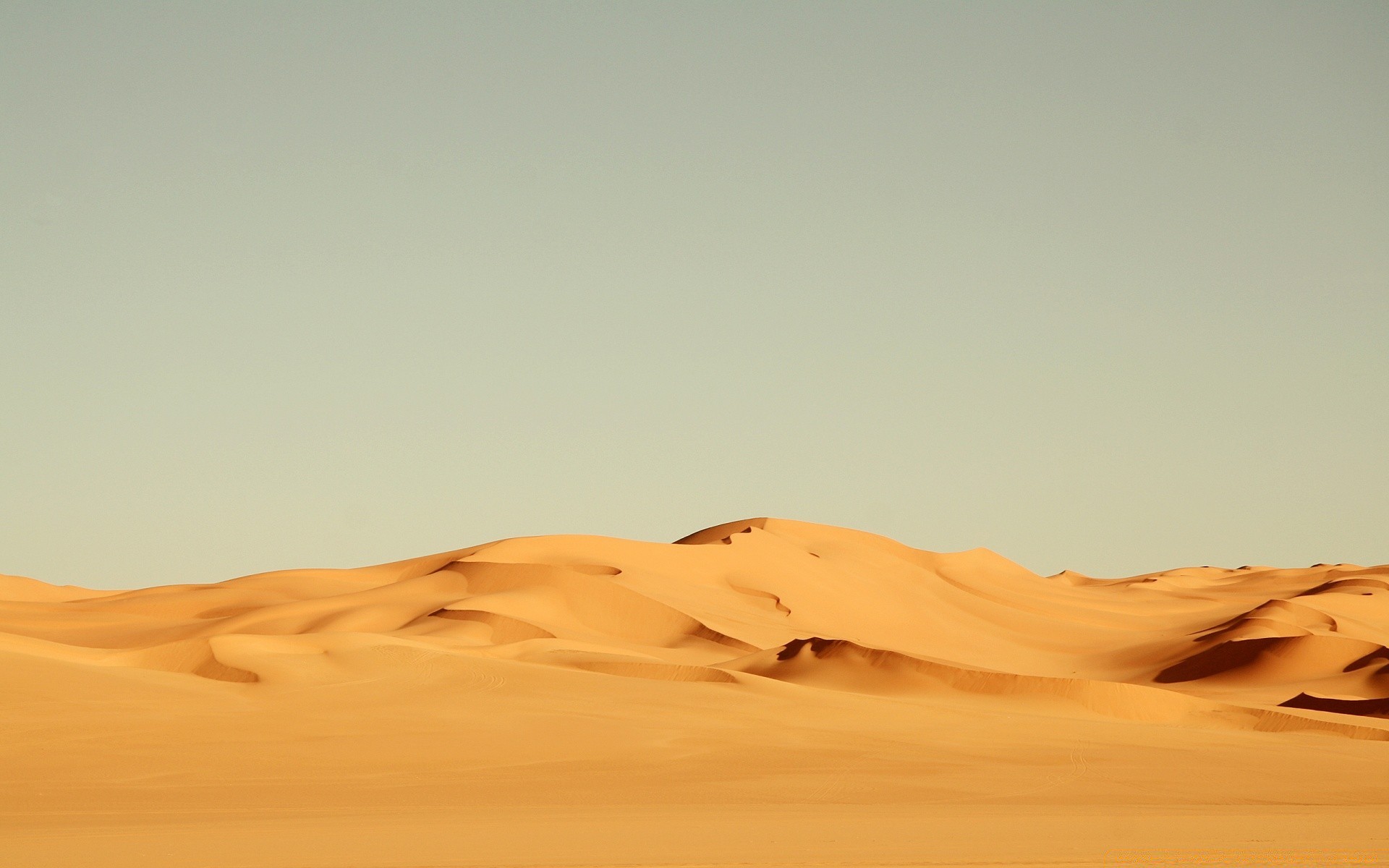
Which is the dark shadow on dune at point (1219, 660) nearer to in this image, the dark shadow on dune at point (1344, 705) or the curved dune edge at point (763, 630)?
the curved dune edge at point (763, 630)

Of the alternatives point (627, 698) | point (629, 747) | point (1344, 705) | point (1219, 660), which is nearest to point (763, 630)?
point (1219, 660)

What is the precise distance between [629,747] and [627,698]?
178 inches

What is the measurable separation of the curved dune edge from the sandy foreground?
161 millimetres

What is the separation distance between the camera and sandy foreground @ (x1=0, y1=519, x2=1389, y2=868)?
1371 cm

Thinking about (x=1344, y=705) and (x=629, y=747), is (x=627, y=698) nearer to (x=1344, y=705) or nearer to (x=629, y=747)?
(x=629, y=747)

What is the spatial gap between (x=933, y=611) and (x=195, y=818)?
4956 centimetres

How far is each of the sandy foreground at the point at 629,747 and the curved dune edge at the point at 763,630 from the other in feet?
0.53

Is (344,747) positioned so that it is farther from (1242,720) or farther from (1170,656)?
(1170,656)

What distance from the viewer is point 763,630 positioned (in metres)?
50.1

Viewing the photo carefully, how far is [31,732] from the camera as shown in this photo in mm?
21375

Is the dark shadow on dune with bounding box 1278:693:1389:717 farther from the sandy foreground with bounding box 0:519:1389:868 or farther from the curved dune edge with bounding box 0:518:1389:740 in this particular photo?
the sandy foreground with bounding box 0:519:1389:868

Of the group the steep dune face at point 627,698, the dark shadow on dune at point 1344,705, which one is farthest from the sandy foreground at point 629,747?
the dark shadow on dune at point 1344,705

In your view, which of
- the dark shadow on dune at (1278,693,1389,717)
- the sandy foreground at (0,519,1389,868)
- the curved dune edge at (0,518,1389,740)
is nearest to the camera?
the sandy foreground at (0,519,1389,868)

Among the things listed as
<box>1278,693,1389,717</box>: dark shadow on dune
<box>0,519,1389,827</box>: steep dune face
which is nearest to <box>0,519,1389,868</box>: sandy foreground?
<box>0,519,1389,827</box>: steep dune face
